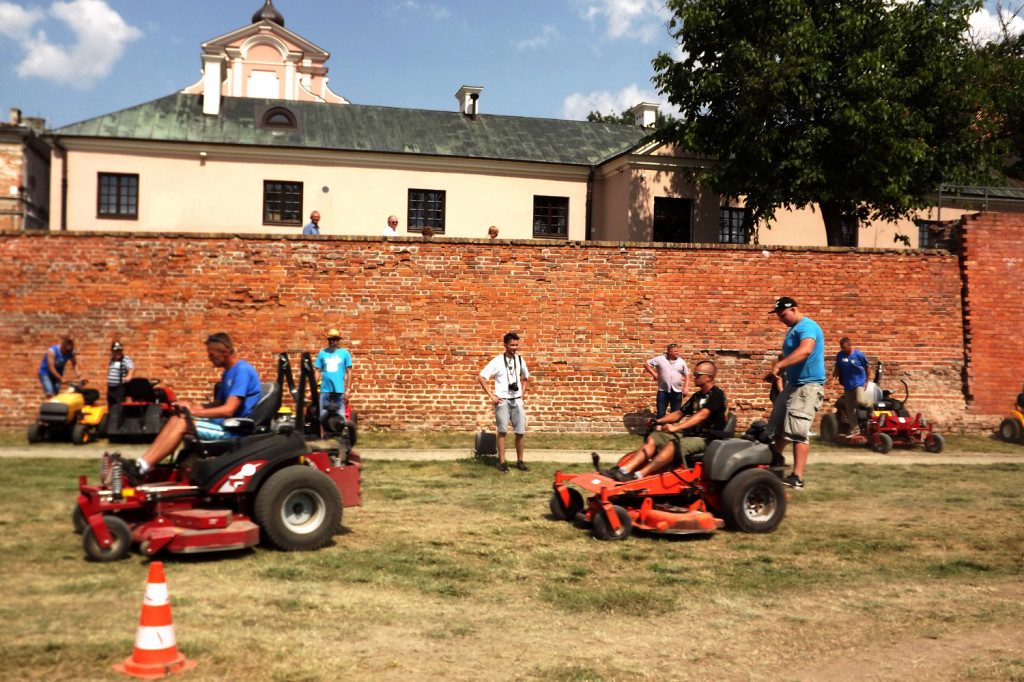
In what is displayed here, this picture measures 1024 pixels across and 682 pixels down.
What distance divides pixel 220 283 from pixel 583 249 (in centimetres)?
615

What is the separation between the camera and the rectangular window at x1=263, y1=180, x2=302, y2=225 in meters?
26.3

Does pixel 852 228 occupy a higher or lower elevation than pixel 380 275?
higher

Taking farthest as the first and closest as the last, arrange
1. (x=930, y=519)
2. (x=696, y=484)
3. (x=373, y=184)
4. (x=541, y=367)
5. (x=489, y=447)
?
(x=373, y=184) → (x=541, y=367) → (x=489, y=447) → (x=930, y=519) → (x=696, y=484)

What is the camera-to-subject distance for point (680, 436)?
853cm

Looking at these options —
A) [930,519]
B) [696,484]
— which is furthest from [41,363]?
[930,519]

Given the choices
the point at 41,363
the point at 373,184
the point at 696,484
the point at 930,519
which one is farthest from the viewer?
the point at 373,184

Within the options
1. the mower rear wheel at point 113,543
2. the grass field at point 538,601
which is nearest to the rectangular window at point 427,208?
the grass field at point 538,601

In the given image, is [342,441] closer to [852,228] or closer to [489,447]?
[489,447]

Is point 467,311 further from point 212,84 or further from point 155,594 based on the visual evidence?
A: point 212,84

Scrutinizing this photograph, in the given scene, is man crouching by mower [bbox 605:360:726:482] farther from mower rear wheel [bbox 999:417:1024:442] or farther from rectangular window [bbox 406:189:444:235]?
rectangular window [bbox 406:189:444:235]

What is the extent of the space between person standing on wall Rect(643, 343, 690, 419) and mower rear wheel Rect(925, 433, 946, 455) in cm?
397

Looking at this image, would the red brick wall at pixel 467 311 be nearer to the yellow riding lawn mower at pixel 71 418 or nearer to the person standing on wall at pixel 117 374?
the person standing on wall at pixel 117 374

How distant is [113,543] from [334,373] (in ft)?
23.7

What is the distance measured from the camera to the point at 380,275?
15781 mm
